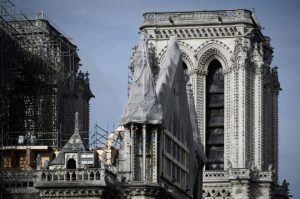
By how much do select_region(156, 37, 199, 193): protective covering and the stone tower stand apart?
Result: 18.0m

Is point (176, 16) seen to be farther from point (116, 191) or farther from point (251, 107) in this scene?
point (116, 191)

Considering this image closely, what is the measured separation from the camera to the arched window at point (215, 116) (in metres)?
137

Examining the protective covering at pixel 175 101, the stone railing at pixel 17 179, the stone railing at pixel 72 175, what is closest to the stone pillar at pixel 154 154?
the protective covering at pixel 175 101

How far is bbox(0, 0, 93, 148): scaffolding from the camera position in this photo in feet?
366

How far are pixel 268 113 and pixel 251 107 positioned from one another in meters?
6.85

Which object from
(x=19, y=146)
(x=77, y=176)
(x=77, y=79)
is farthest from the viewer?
(x=77, y=79)

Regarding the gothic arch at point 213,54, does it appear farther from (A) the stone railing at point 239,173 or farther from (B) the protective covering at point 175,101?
(B) the protective covering at point 175,101

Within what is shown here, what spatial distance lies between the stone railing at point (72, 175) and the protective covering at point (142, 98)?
370 centimetres

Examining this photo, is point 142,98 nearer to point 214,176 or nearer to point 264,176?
point 264,176

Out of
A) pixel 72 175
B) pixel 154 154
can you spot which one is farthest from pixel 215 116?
pixel 72 175

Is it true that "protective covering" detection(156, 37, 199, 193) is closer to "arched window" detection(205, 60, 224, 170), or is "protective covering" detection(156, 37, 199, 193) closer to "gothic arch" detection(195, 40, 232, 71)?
"arched window" detection(205, 60, 224, 170)

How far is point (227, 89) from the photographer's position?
135750 millimetres

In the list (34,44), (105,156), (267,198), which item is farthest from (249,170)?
(105,156)

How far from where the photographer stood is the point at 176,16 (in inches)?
5404
